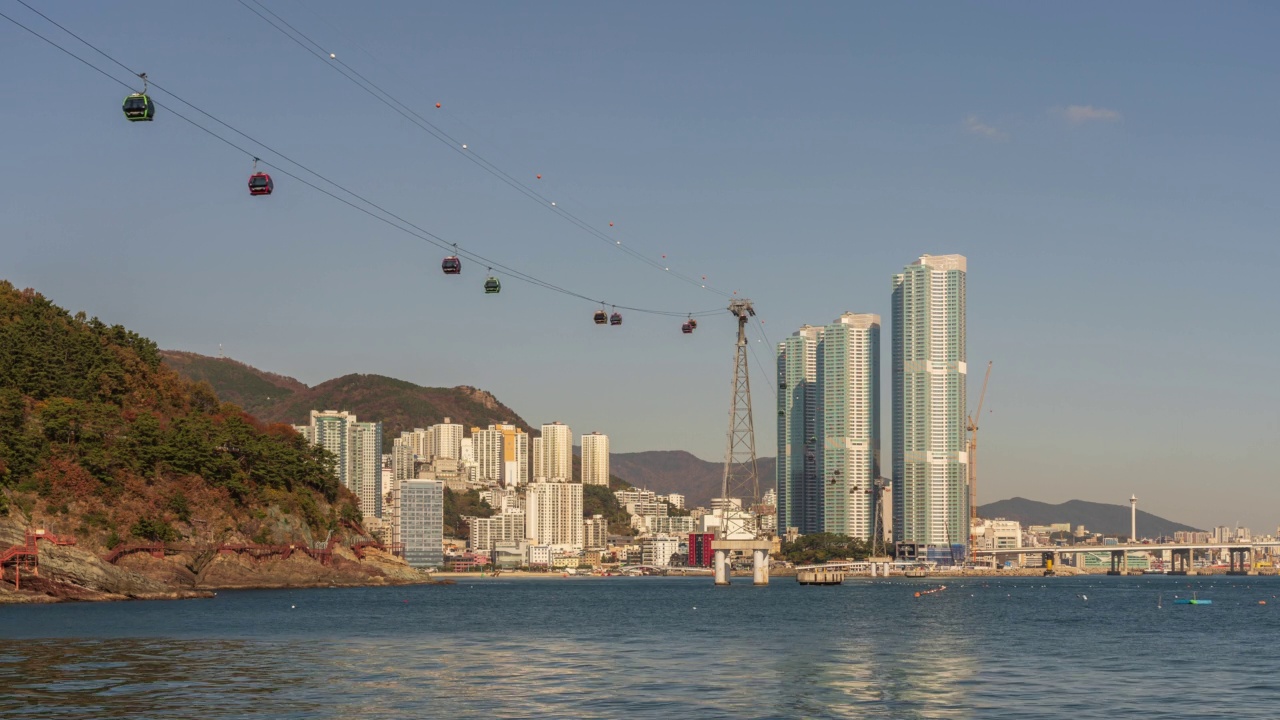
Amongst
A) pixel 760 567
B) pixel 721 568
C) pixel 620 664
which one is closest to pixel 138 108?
pixel 620 664

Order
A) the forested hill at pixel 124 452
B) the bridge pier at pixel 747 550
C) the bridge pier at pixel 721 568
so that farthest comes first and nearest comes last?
the bridge pier at pixel 721 568
the bridge pier at pixel 747 550
the forested hill at pixel 124 452

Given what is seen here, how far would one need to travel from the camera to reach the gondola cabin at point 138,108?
47438 mm

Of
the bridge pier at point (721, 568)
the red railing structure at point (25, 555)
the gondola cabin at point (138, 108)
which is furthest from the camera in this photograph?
the bridge pier at point (721, 568)

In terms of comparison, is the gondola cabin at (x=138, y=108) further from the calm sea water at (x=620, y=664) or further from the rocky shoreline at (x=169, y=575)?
the rocky shoreline at (x=169, y=575)

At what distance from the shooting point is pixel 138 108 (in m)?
47.5

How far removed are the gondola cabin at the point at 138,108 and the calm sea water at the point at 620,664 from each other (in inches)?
807

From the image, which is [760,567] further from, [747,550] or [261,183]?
[261,183]

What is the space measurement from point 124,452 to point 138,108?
107m

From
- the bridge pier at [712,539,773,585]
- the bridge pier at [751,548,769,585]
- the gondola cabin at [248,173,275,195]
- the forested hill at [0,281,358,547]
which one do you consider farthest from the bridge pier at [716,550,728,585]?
the gondola cabin at [248,173,275,195]

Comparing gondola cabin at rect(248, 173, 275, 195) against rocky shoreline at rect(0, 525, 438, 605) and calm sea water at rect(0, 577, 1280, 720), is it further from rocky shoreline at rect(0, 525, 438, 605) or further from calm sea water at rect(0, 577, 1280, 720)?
rocky shoreline at rect(0, 525, 438, 605)

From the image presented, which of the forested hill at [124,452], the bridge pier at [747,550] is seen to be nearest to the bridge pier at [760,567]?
the bridge pier at [747,550]

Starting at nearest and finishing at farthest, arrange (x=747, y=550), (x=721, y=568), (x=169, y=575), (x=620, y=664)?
(x=620, y=664)
(x=169, y=575)
(x=747, y=550)
(x=721, y=568)

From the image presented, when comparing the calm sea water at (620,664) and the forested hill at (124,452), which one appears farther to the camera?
the forested hill at (124,452)

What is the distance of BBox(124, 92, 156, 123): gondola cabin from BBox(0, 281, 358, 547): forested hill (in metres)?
84.4
